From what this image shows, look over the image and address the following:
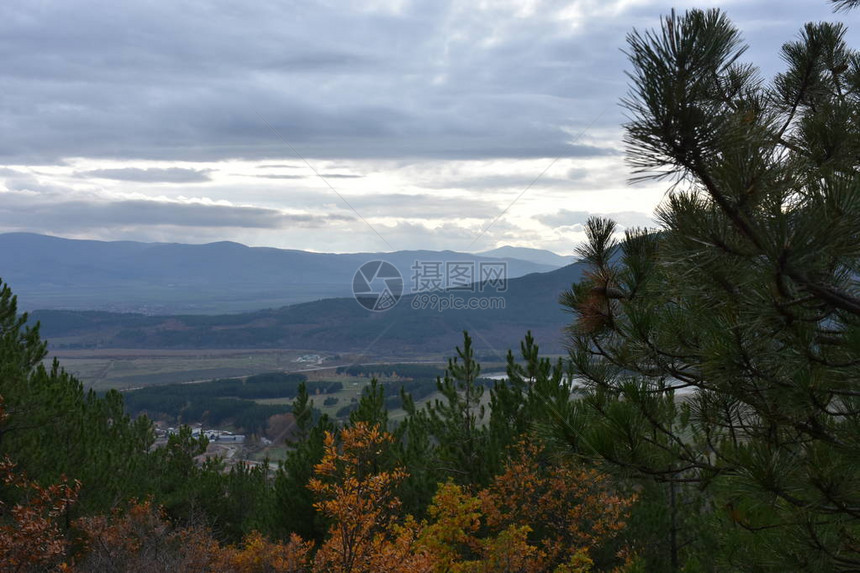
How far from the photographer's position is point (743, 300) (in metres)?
3.96

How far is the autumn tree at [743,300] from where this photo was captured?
339 cm

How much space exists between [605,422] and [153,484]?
2096 cm

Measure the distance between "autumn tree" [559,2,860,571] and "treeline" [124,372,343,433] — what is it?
99945 millimetres

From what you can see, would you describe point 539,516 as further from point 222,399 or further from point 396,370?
point 396,370

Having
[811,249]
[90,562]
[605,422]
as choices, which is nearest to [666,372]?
[605,422]

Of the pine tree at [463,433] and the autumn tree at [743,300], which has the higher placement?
the autumn tree at [743,300]

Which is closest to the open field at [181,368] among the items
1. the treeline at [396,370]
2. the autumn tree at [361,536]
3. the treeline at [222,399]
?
the treeline at [396,370]

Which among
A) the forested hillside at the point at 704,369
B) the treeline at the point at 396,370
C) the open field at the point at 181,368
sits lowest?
the open field at the point at 181,368

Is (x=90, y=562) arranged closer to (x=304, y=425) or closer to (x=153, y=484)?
(x=153, y=484)

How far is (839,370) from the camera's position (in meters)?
4.22

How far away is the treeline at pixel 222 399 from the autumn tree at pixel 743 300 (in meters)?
99.9

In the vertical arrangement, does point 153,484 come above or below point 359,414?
below

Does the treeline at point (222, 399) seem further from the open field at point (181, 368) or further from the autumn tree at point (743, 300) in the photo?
the autumn tree at point (743, 300)

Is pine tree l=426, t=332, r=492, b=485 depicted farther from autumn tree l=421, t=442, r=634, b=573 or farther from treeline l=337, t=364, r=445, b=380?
treeline l=337, t=364, r=445, b=380
